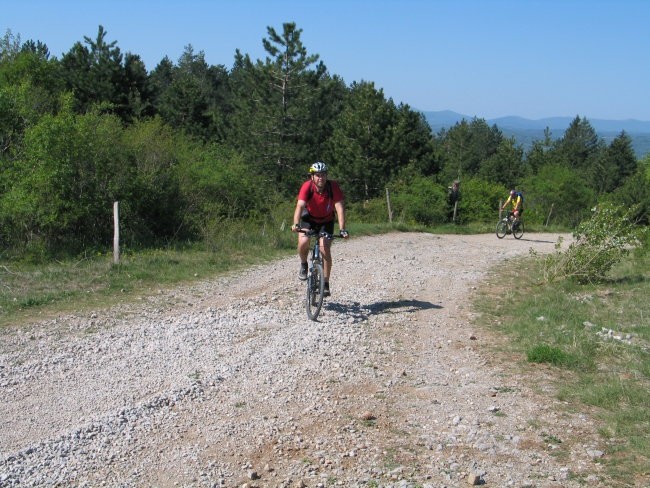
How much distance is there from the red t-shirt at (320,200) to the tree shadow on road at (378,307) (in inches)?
54.4

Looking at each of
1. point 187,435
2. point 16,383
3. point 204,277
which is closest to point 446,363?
point 187,435

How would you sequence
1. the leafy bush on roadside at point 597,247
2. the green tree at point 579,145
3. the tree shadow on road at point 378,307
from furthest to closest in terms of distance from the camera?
the green tree at point 579,145 < the leafy bush on roadside at point 597,247 < the tree shadow on road at point 378,307

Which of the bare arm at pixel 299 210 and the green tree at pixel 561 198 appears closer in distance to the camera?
the bare arm at pixel 299 210

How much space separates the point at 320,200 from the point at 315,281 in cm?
112

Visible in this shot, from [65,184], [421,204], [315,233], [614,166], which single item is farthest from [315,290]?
[614,166]

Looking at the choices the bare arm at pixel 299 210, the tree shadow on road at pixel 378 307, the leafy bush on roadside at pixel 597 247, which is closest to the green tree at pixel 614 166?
the leafy bush on roadside at pixel 597 247

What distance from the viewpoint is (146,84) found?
4159cm

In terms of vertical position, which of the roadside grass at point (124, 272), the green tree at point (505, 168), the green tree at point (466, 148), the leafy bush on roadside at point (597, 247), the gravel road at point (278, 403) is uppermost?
the green tree at point (466, 148)

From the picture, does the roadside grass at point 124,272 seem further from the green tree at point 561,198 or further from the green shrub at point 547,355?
the green tree at point 561,198

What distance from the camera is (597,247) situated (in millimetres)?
11578

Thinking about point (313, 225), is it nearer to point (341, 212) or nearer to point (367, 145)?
point (341, 212)

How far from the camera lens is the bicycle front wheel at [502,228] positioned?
72.8ft

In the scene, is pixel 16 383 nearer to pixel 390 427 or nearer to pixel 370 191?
pixel 390 427

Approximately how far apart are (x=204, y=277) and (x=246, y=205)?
10.2m
